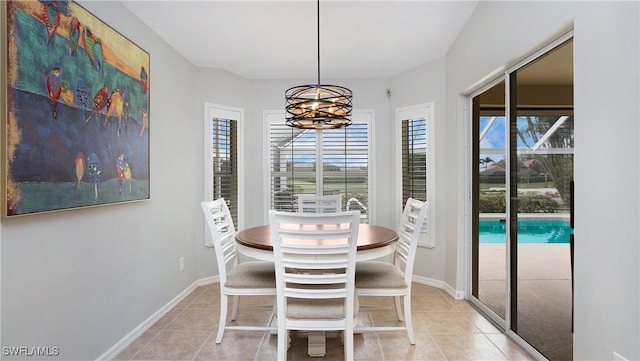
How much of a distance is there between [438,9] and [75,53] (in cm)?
268

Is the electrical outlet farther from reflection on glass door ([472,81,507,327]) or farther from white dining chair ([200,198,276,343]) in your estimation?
white dining chair ([200,198,276,343])

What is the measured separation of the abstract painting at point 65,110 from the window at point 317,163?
187cm

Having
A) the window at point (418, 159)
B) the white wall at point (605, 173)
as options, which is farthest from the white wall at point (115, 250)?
the white wall at point (605, 173)

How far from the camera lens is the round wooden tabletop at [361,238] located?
211 centimetres

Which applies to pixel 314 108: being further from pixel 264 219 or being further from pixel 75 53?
pixel 264 219

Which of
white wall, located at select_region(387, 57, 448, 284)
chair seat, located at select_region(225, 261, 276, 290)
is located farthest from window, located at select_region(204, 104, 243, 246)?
white wall, located at select_region(387, 57, 448, 284)

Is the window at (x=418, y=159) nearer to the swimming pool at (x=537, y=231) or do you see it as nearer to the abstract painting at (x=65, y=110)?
the swimming pool at (x=537, y=231)

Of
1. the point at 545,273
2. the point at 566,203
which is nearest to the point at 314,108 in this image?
the point at 566,203

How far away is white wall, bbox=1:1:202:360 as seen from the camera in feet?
5.07

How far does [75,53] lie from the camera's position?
5.85 feet

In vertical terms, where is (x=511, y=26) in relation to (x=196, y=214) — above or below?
above

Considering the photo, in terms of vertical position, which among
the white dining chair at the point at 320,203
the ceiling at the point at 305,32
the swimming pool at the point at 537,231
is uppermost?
the ceiling at the point at 305,32

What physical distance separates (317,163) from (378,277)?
2.00 m

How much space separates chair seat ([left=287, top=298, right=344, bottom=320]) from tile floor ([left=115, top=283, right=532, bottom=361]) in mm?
454
